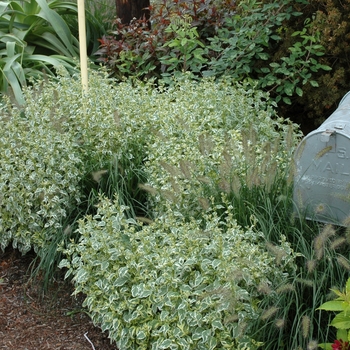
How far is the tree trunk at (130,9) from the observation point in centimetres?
764

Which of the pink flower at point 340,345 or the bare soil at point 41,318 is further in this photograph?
the bare soil at point 41,318

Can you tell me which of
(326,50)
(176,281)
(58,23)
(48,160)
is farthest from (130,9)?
(176,281)

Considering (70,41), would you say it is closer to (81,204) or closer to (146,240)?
(81,204)

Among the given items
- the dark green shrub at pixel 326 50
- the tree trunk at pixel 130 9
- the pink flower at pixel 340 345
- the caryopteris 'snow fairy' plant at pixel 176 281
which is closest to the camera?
the pink flower at pixel 340 345

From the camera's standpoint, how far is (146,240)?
136 inches

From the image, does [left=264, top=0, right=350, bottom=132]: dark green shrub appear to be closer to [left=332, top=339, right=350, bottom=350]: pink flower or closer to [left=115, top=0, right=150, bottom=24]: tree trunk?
[left=115, top=0, right=150, bottom=24]: tree trunk

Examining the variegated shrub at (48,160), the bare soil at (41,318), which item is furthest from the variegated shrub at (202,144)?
the bare soil at (41,318)

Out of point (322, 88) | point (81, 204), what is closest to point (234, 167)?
point (81, 204)

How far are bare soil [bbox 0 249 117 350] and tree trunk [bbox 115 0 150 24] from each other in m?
3.93

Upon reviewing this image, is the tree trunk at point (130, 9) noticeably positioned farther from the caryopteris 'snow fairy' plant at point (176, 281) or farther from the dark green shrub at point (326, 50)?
the caryopteris 'snow fairy' plant at point (176, 281)

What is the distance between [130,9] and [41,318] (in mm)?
4504

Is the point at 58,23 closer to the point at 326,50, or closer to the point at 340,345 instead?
the point at 326,50

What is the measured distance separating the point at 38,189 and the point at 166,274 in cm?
145

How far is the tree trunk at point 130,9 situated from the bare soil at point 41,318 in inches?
155
